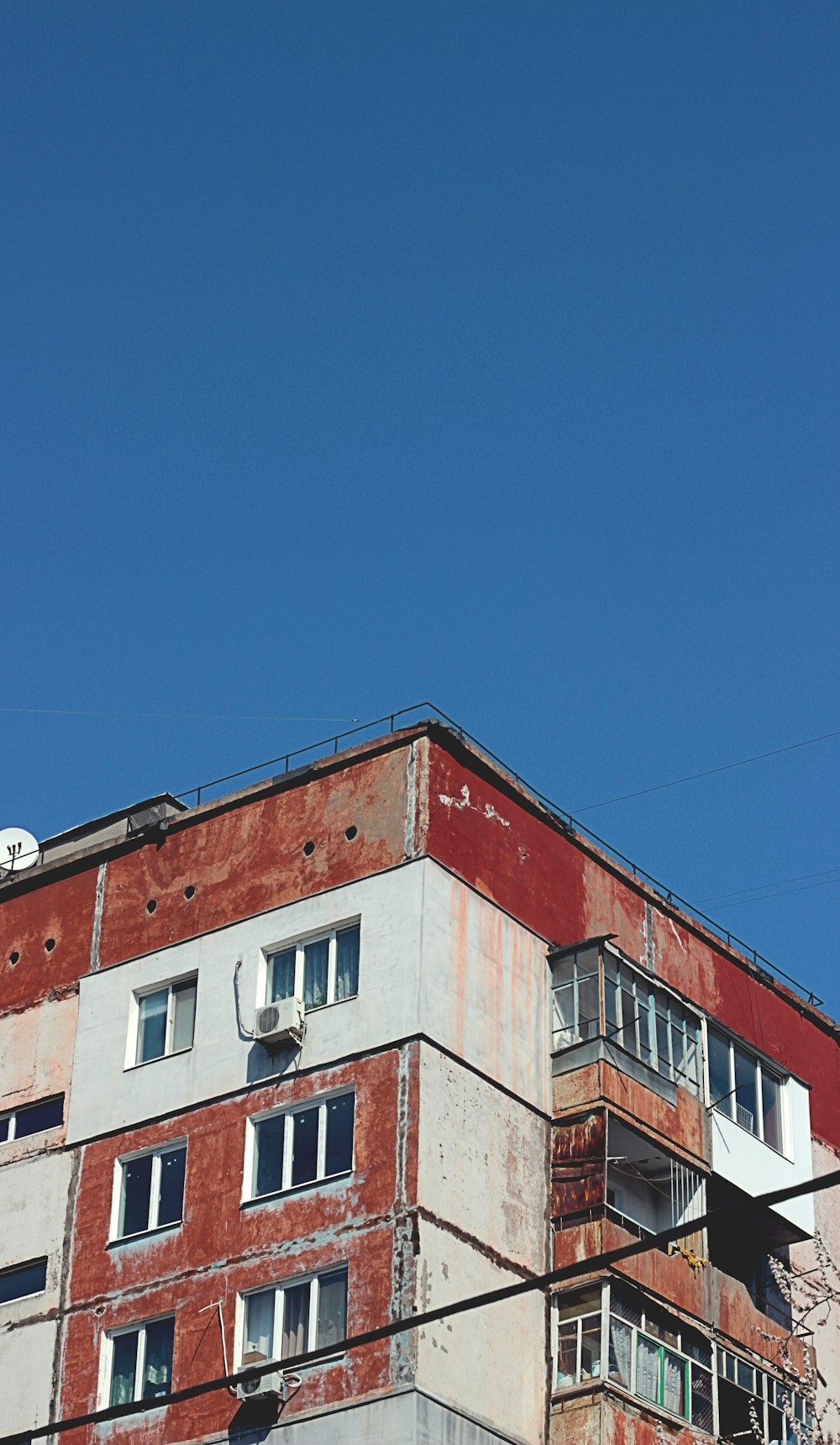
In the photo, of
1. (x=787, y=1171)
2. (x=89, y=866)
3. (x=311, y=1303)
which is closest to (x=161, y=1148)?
(x=311, y=1303)

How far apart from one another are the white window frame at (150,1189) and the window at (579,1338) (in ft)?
23.2

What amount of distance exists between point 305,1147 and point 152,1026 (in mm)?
5115

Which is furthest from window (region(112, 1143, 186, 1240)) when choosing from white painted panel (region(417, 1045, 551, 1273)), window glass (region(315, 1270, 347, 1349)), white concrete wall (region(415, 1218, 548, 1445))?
white concrete wall (region(415, 1218, 548, 1445))

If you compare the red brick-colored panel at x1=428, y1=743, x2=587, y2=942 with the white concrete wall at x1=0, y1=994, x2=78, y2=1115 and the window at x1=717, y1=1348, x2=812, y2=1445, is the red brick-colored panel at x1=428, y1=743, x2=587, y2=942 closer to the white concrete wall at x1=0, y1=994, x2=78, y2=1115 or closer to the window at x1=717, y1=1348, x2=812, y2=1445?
the window at x1=717, y1=1348, x2=812, y2=1445

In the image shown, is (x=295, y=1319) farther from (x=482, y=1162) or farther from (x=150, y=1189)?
(x=150, y=1189)

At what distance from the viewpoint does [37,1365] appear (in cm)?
3484

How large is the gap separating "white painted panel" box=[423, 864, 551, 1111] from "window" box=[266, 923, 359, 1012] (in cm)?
164

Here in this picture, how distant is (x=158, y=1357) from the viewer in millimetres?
33625

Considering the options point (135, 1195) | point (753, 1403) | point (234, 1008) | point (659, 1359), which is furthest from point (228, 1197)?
point (753, 1403)

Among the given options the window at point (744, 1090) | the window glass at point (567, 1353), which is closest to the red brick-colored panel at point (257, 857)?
the window at point (744, 1090)

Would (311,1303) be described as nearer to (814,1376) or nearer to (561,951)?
(561,951)

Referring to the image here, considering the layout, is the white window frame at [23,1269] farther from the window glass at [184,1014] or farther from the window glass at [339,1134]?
the window glass at [339,1134]

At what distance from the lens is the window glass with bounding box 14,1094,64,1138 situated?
3784 cm

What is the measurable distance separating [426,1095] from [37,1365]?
9021 millimetres
